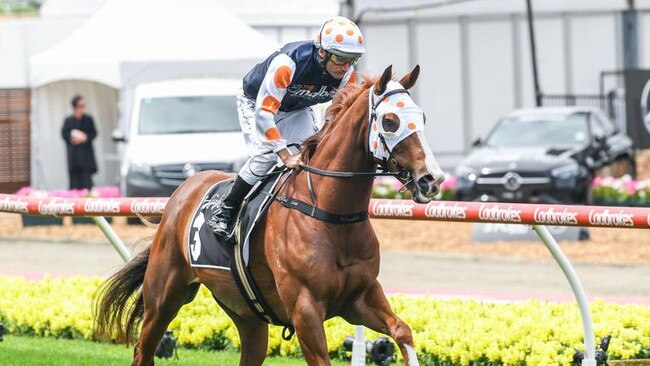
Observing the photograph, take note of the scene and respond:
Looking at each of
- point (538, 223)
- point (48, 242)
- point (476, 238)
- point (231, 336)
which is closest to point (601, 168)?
point (476, 238)

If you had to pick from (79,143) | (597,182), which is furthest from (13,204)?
(79,143)

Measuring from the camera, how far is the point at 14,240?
61.8 feet

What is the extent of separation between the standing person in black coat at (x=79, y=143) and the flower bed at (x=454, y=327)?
11.0 metres

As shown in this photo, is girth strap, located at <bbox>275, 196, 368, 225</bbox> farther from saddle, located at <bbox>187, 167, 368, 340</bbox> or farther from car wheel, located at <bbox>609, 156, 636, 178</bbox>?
car wheel, located at <bbox>609, 156, 636, 178</bbox>

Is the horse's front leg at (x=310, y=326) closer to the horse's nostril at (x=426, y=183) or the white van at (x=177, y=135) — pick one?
the horse's nostril at (x=426, y=183)

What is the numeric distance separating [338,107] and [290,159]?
13.4 inches

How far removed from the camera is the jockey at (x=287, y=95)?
7.04 metres

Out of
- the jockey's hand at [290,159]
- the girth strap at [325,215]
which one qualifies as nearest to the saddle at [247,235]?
the girth strap at [325,215]

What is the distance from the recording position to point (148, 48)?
21.8 m

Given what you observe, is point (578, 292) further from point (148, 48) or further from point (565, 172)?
point (148, 48)

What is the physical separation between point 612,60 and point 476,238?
34.5ft

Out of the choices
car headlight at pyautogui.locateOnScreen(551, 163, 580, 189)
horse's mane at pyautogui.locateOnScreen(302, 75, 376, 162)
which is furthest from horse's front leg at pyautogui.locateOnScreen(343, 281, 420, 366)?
car headlight at pyautogui.locateOnScreen(551, 163, 580, 189)

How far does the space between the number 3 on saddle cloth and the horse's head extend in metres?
0.80

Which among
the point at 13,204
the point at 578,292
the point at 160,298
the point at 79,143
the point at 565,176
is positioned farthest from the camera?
the point at 79,143
